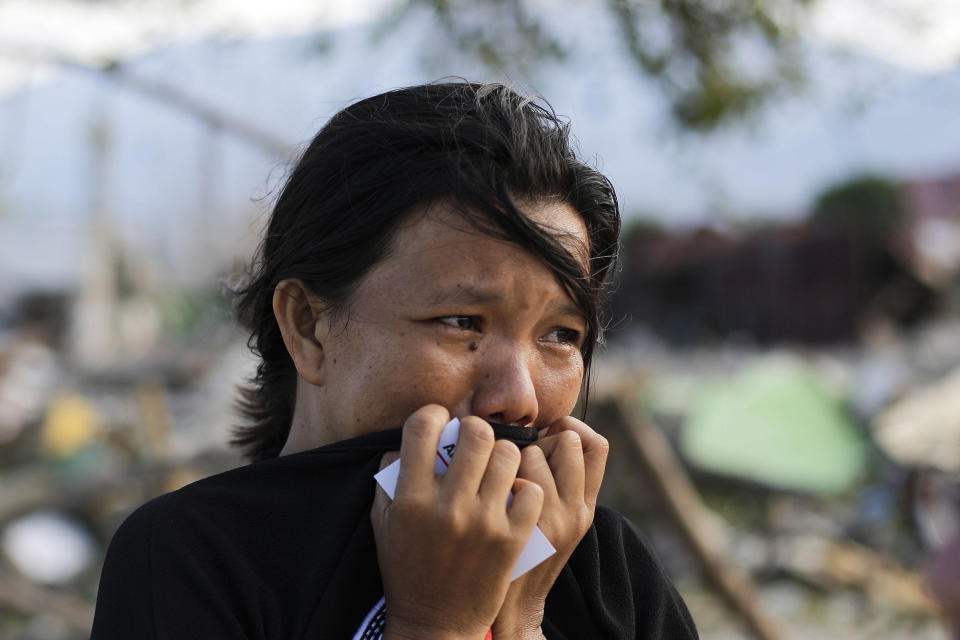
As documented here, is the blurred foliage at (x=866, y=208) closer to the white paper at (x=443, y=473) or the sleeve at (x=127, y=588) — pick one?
the white paper at (x=443, y=473)

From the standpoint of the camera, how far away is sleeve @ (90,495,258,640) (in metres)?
1.05

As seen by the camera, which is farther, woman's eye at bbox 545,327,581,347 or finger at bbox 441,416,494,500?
woman's eye at bbox 545,327,581,347

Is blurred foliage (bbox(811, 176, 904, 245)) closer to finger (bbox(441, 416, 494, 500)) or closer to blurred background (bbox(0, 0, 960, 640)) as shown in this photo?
blurred background (bbox(0, 0, 960, 640))

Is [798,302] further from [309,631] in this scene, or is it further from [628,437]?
[309,631]

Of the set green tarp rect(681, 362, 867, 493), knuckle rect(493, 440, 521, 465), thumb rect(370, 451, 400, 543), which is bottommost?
green tarp rect(681, 362, 867, 493)

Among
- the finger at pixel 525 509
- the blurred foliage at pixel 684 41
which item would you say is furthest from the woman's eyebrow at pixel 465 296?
the blurred foliage at pixel 684 41

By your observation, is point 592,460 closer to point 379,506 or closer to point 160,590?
point 379,506

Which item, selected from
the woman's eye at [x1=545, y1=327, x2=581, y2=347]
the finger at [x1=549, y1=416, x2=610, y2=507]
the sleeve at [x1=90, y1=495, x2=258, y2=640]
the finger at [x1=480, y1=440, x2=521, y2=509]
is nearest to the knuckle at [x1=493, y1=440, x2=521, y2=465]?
the finger at [x1=480, y1=440, x2=521, y2=509]

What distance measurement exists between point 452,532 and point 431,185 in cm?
47

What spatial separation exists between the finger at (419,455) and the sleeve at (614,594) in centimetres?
37

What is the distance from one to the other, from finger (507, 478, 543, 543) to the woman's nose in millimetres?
121

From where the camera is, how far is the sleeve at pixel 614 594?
4.30 ft

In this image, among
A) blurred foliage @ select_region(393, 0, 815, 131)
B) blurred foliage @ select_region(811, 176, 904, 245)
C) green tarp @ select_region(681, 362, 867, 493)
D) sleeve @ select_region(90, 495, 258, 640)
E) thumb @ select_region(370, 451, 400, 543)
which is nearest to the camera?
sleeve @ select_region(90, 495, 258, 640)

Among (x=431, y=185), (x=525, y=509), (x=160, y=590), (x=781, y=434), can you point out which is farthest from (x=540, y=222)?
(x=781, y=434)
